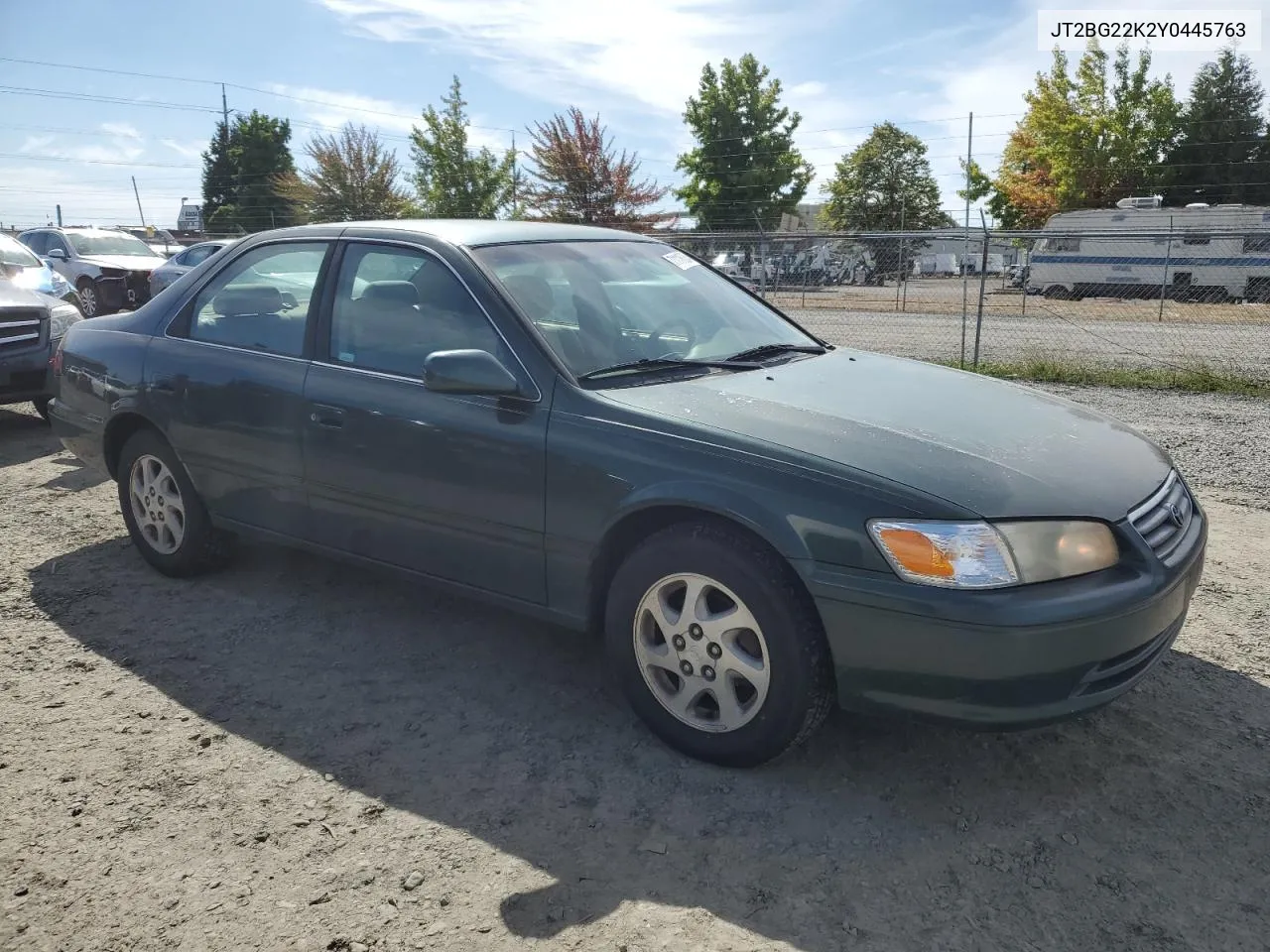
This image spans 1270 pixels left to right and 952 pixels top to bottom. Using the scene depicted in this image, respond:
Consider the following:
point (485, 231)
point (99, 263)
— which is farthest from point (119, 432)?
point (99, 263)

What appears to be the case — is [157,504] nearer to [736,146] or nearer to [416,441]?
[416,441]

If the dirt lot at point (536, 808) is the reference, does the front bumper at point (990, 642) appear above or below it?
above

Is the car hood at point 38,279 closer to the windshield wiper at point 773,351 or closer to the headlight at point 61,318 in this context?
the headlight at point 61,318

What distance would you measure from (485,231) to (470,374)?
35.5 inches

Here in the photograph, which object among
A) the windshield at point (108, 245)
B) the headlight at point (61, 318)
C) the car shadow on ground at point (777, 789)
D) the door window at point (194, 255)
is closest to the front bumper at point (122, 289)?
the windshield at point (108, 245)

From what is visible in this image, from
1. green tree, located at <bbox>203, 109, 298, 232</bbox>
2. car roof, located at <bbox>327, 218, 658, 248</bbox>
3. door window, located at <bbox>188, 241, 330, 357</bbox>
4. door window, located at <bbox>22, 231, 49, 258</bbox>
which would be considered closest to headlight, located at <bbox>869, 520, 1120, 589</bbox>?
car roof, located at <bbox>327, 218, 658, 248</bbox>

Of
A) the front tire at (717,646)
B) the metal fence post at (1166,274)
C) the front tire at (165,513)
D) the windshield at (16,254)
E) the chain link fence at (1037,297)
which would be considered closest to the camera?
the front tire at (717,646)

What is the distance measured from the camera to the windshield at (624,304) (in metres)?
3.44

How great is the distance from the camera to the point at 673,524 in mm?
2975

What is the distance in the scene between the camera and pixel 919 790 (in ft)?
9.47

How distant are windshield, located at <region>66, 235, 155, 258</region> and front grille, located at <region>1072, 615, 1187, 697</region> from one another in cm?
1923

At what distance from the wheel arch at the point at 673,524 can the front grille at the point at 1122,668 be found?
0.77m

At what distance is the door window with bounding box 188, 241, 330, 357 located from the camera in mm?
3984

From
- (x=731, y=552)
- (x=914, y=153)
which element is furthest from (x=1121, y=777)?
(x=914, y=153)
